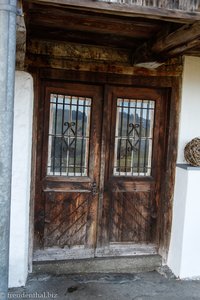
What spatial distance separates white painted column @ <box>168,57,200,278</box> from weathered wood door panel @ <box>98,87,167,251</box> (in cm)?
26

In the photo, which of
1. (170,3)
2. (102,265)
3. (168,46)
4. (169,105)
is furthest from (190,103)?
(102,265)

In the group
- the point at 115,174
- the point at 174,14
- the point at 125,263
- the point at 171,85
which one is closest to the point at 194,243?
the point at 125,263

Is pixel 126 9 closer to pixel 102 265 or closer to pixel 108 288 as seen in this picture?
pixel 108 288

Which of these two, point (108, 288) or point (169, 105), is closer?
point (108, 288)

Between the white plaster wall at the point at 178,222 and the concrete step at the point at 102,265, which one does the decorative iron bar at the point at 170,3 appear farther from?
the concrete step at the point at 102,265

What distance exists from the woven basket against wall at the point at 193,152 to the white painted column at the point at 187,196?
0.07m

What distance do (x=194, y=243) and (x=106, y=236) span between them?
980 millimetres

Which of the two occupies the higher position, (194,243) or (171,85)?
(171,85)

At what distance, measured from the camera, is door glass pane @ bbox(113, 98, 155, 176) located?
3.80 metres

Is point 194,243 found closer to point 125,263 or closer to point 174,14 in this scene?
point 125,263

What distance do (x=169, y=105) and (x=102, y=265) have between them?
1971mm

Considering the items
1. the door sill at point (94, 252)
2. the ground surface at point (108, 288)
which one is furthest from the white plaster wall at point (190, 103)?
the ground surface at point (108, 288)

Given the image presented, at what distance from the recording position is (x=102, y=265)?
381cm

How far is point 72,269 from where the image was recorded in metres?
3.72
